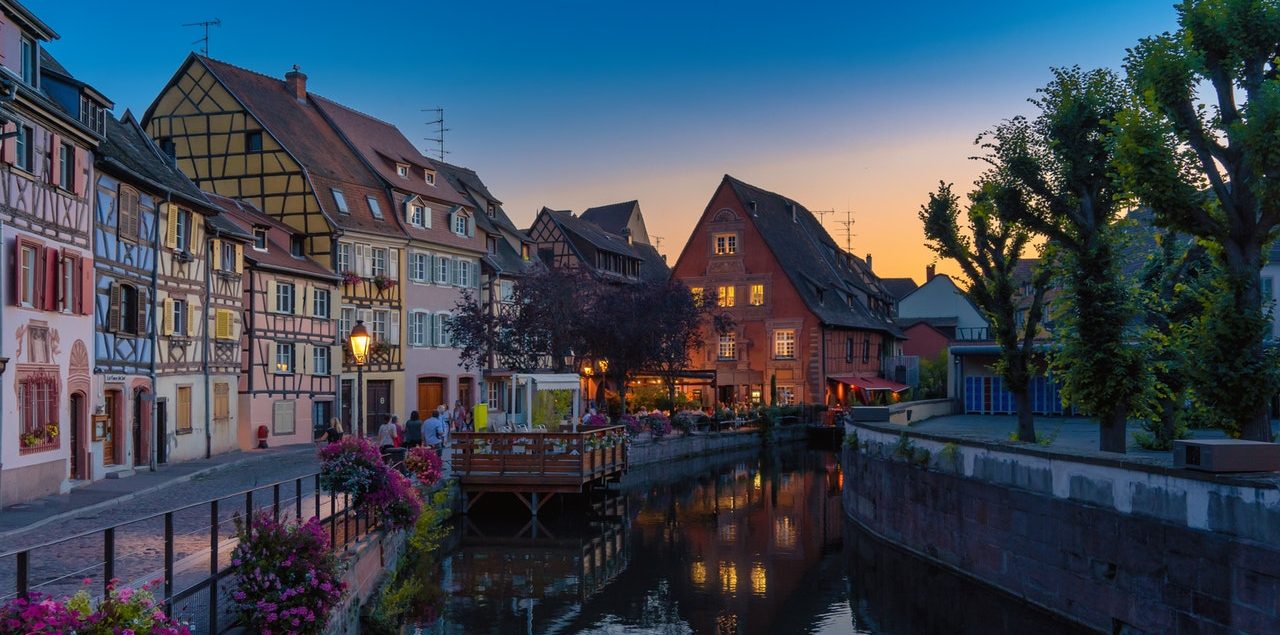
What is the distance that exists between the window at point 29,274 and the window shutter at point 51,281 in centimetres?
33

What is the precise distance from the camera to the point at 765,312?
199ft

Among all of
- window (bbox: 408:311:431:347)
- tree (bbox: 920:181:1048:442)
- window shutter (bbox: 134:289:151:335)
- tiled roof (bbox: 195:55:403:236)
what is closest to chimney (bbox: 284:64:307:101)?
tiled roof (bbox: 195:55:403:236)

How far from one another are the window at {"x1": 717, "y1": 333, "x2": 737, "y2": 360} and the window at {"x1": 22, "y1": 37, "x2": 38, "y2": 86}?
43752 mm

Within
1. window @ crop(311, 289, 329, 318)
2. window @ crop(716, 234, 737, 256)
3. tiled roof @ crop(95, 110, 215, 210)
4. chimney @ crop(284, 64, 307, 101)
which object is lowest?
window @ crop(311, 289, 329, 318)

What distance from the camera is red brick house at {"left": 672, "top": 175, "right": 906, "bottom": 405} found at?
2340 inches

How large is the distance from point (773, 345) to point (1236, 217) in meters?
46.3

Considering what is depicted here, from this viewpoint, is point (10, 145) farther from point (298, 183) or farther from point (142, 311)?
point (298, 183)

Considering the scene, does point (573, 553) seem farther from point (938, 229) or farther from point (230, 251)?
point (230, 251)

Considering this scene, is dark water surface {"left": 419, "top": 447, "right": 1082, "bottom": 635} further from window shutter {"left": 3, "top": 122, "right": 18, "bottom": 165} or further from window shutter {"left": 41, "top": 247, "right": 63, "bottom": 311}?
window shutter {"left": 3, "top": 122, "right": 18, "bottom": 165}

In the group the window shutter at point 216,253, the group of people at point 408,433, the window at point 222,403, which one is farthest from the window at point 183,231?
Answer: the group of people at point 408,433

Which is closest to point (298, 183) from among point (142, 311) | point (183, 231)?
point (183, 231)

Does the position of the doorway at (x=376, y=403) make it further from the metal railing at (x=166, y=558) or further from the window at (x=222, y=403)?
the metal railing at (x=166, y=558)

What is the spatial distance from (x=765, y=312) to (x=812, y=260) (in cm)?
687

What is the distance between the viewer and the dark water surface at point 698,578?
16.6 m
